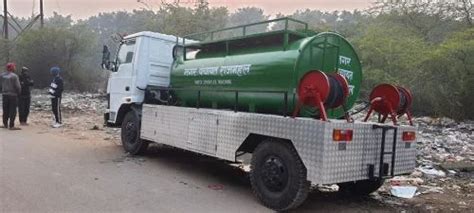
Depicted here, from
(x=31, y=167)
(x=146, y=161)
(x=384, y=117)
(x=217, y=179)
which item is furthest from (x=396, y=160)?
(x=31, y=167)

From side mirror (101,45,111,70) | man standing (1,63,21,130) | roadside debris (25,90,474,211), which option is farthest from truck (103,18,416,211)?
man standing (1,63,21,130)

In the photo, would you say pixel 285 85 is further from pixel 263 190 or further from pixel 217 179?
pixel 217 179

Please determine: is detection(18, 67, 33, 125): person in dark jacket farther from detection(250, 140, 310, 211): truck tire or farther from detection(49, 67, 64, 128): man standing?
detection(250, 140, 310, 211): truck tire

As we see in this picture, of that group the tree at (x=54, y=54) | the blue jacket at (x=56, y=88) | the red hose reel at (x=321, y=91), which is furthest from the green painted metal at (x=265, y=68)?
the tree at (x=54, y=54)

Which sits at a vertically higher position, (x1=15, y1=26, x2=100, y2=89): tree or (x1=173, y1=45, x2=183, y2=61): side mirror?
(x1=15, y1=26, x2=100, y2=89): tree

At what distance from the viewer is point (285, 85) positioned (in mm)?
6328

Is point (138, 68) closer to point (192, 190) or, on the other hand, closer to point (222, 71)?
point (222, 71)

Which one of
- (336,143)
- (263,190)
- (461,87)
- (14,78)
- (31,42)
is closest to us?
(336,143)

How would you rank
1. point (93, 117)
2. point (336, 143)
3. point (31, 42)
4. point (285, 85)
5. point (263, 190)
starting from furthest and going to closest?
point (31, 42)
point (93, 117)
point (285, 85)
point (263, 190)
point (336, 143)

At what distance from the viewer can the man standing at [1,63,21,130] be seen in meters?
13.0

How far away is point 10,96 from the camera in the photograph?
13.1 metres

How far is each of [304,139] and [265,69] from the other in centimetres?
162

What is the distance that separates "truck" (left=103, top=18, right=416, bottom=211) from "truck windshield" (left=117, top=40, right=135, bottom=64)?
0.36ft

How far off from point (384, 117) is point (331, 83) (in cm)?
142
